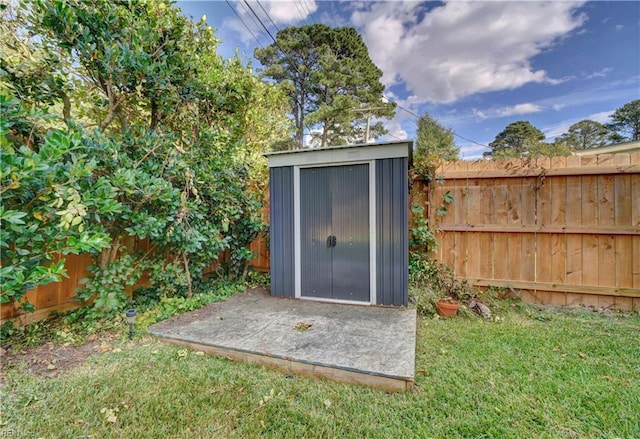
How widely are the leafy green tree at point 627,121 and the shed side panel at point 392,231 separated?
15333mm

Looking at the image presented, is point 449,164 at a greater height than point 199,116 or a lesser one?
lesser

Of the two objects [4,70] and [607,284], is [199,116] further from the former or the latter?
[607,284]

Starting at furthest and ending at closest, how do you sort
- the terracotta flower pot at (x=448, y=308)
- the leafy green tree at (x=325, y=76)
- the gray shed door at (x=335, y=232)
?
the leafy green tree at (x=325, y=76)
the gray shed door at (x=335, y=232)
the terracotta flower pot at (x=448, y=308)

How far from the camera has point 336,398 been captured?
74.6 inches

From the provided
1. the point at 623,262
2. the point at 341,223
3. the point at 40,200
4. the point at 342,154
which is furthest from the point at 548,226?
the point at 40,200

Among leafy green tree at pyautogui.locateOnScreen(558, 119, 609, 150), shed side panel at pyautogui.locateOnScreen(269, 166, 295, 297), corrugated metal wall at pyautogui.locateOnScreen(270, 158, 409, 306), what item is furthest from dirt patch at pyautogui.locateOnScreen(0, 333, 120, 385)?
leafy green tree at pyautogui.locateOnScreen(558, 119, 609, 150)

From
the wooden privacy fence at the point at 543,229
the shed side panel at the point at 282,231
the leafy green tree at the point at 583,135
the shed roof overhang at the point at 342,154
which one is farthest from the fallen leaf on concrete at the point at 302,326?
the leafy green tree at the point at 583,135

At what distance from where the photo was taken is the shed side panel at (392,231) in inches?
136

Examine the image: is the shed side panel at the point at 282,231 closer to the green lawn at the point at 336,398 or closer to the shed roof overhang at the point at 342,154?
the shed roof overhang at the point at 342,154

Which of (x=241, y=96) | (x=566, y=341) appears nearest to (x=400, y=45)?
(x=241, y=96)

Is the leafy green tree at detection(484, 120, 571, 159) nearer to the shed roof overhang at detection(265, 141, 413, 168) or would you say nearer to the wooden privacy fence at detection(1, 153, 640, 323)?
the wooden privacy fence at detection(1, 153, 640, 323)

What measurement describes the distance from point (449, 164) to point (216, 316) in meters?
3.78

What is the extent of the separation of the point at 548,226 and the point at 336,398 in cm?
360

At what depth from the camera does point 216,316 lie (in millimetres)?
3242
